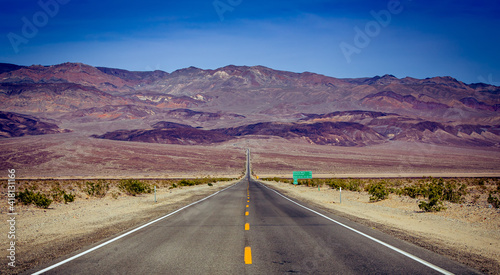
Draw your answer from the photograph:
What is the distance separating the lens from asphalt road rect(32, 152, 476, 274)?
6.75 meters

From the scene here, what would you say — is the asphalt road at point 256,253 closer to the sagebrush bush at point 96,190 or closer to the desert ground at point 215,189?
the desert ground at point 215,189

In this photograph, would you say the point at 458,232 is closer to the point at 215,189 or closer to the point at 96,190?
the point at 96,190

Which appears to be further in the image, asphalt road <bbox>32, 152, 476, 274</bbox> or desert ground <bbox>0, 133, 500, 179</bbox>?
desert ground <bbox>0, 133, 500, 179</bbox>

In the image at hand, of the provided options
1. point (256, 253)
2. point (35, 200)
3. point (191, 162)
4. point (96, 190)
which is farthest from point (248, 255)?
point (191, 162)

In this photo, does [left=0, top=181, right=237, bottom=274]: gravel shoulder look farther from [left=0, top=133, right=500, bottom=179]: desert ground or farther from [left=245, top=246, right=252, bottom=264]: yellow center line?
[left=0, top=133, right=500, bottom=179]: desert ground

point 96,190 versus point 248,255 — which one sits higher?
point 248,255

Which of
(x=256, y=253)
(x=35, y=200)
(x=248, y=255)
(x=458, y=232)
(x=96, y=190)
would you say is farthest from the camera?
(x=96, y=190)

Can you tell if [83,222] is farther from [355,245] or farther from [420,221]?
[420,221]

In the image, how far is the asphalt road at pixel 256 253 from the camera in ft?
22.1

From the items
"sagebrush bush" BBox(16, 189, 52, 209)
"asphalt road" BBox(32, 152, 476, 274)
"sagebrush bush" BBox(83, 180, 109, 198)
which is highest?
"asphalt road" BBox(32, 152, 476, 274)

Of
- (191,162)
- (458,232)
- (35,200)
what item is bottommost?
(35,200)

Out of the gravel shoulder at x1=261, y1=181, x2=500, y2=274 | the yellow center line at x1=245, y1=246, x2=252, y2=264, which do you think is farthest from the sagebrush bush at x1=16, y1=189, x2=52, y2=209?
the gravel shoulder at x1=261, y1=181, x2=500, y2=274

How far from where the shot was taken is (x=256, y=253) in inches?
314

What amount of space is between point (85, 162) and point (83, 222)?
310 ft
